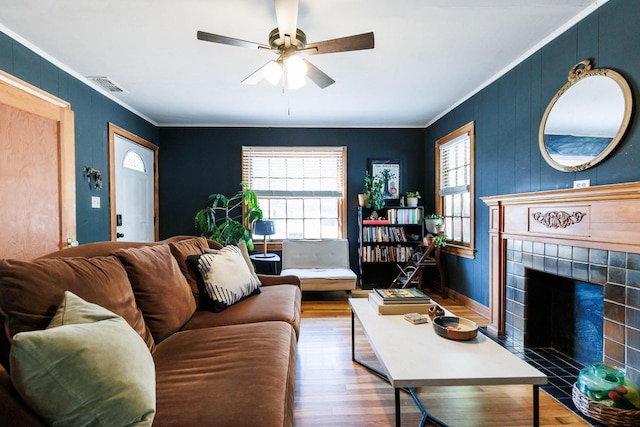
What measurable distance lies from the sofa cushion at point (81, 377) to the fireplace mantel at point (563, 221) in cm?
238

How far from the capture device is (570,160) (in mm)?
2275

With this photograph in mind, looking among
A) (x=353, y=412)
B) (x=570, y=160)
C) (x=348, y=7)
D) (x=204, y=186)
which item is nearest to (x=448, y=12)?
(x=348, y=7)

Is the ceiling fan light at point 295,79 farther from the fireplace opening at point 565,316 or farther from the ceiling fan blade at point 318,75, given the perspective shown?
the fireplace opening at point 565,316

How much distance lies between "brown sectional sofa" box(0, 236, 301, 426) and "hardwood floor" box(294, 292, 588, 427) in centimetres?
46

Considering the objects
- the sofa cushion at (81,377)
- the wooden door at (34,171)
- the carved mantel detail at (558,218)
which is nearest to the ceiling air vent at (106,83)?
the wooden door at (34,171)

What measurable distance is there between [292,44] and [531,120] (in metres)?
2.05

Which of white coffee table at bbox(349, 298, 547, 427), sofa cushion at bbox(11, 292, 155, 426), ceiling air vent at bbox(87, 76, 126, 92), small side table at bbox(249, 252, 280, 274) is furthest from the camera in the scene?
small side table at bbox(249, 252, 280, 274)

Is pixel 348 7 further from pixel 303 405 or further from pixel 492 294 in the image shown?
pixel 492 294

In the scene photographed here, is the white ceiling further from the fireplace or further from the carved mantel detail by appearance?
the carved mantel detail

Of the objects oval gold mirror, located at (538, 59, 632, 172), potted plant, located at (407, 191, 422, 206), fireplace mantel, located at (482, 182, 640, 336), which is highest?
oval gold mirror, located at (538, 59, 632, 172)

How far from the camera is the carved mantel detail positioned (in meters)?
2.13

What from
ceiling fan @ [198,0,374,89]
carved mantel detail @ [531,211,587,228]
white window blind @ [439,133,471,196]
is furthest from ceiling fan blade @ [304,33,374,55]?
white window blind @ [439,133,471,196]

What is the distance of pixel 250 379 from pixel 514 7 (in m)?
2.64

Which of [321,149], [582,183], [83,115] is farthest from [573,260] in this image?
[83,115]
